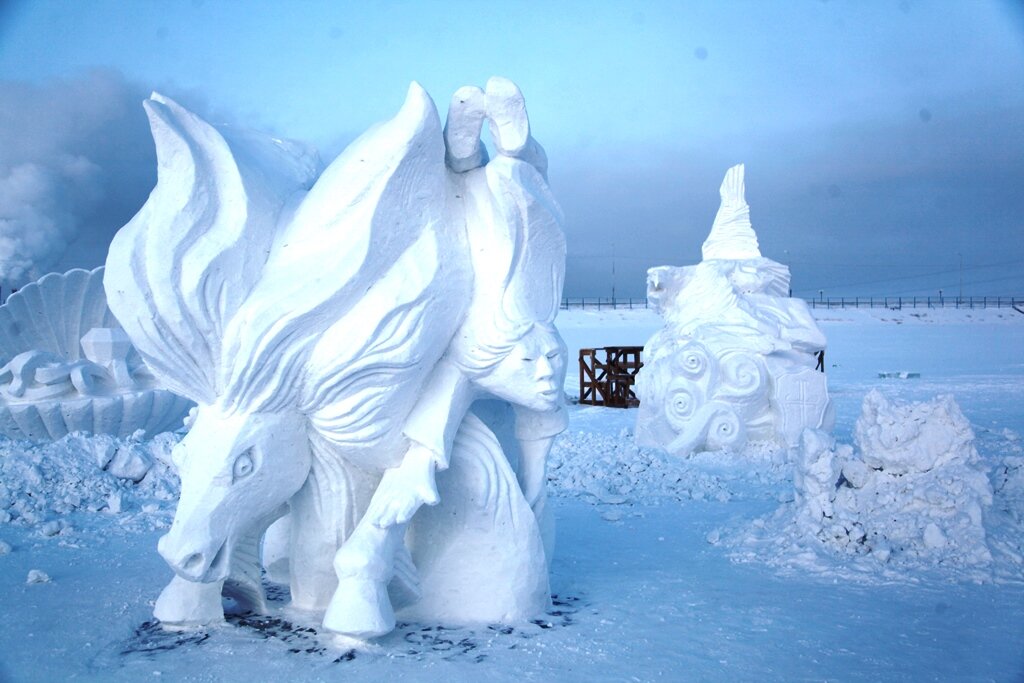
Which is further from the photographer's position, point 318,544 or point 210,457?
point 318,544

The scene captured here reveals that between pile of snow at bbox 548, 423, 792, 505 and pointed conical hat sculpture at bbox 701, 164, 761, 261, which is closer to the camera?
pile of snow at bbox 548, 423, 792, 505

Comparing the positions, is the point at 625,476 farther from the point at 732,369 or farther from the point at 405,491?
the point at 405,491

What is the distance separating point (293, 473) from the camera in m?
2.45

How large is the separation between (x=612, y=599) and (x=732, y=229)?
19.8ft

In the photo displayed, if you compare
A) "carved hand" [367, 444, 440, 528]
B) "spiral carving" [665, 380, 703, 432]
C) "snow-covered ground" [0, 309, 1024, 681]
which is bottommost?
"snow-covered ground" [0, 309, 1024, 681]

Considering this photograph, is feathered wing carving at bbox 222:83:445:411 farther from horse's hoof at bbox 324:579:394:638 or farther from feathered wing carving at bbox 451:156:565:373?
horse's hoof at bbox 324:579:394:638

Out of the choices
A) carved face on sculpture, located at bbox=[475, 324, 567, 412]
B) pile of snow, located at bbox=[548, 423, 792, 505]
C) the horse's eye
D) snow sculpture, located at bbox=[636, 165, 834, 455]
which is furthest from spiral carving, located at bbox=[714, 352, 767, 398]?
the horse's eye

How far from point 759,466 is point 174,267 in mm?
4982

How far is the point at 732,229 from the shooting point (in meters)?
8.24

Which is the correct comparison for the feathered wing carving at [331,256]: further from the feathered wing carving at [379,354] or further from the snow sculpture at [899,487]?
the snow sculpture at [899,487]

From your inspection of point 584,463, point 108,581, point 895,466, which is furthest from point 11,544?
point 895,466

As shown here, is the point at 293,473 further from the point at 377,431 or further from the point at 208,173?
the point at 208,173

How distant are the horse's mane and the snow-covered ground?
2.66ft

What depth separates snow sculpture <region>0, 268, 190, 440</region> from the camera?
5578mm
